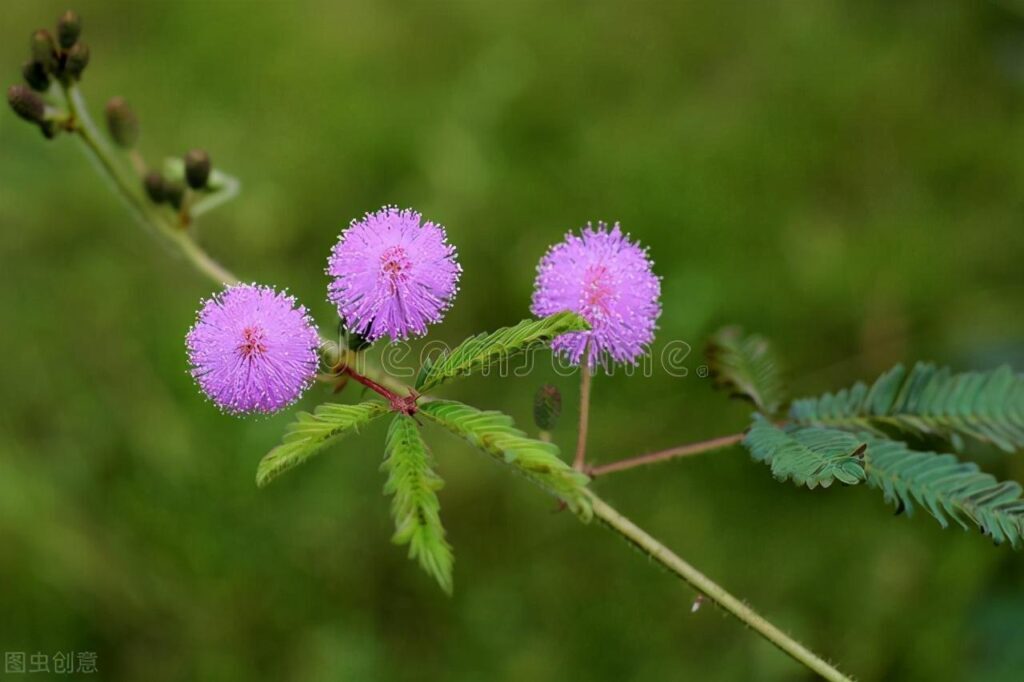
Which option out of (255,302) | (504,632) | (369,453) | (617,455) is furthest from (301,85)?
(255,302)

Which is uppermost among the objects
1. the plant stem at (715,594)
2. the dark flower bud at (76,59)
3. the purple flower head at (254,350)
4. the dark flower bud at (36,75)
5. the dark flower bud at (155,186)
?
the dark flower bud at (36,75)

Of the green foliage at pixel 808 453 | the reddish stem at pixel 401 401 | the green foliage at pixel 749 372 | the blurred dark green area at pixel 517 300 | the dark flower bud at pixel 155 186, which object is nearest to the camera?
the green foliage at pixel 808 453

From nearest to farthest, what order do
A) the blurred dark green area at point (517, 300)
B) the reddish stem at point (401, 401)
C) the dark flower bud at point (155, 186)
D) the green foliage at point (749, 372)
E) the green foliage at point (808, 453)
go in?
the green foliage at point (808, 453) < the reddish stem at point (401, 401) < the green foliage at point (749, 372) < the dark flower bud at point (155, 186) < the blurred dark green area at point (517, 300)

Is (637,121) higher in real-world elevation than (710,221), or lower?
higher

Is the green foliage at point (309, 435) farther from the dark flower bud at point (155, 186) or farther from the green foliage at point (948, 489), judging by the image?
the dark flower bud at point (155, 186)

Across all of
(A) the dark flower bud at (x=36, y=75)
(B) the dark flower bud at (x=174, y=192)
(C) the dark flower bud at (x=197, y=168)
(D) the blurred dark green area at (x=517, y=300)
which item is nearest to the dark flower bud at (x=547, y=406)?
(D) the blurred dark green area at (x=517, y=300)

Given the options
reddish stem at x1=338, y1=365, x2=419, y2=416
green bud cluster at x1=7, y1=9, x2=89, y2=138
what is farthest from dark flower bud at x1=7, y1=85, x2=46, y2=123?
reddish stem at x1=338, y1=365, x2=419, y2=416

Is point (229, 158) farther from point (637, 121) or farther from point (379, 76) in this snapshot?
point (637, 121)
